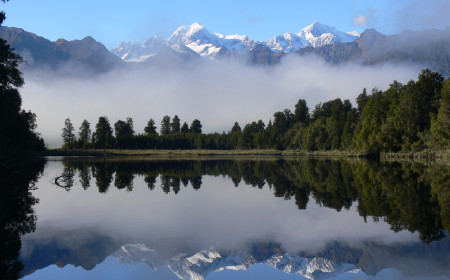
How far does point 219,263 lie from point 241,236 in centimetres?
305

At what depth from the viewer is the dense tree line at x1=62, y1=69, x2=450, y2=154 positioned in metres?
71.9

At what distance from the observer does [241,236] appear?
14172 mm

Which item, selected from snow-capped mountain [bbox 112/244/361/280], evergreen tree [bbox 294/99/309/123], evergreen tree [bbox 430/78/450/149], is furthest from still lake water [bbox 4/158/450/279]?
evergreen tree [bbox 294/99/309/123]

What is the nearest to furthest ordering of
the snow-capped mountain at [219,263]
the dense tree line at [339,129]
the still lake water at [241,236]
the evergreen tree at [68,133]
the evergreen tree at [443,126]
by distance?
the snow-capped mountain at [219,263] < the still lake water at [241,236] < the evergreen tree at [443,126] < the dense tree line at [339,129] < the evergreen tree at [68,133]

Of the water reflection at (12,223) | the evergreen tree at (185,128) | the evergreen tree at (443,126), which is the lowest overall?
the water reflection at (12,223)

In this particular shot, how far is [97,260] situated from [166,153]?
125 metres

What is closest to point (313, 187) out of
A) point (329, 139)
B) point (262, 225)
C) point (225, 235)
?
point (262, 225)

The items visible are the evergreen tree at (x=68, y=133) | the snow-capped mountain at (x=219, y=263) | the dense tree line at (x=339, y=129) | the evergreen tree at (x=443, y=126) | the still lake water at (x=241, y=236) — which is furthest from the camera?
the evergreen tree at (x=68, y=133)

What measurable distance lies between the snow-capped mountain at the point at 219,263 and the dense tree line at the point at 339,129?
176 feet

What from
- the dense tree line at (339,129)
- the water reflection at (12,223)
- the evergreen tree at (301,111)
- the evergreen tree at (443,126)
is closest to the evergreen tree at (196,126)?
the dense tree line at (339,129)

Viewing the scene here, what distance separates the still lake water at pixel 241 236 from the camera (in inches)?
422

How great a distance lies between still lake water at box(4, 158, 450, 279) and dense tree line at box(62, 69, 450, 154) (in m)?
45.4

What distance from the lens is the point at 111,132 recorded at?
14662cm

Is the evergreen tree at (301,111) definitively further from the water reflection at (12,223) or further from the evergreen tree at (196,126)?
the water reflection at (12,223)
